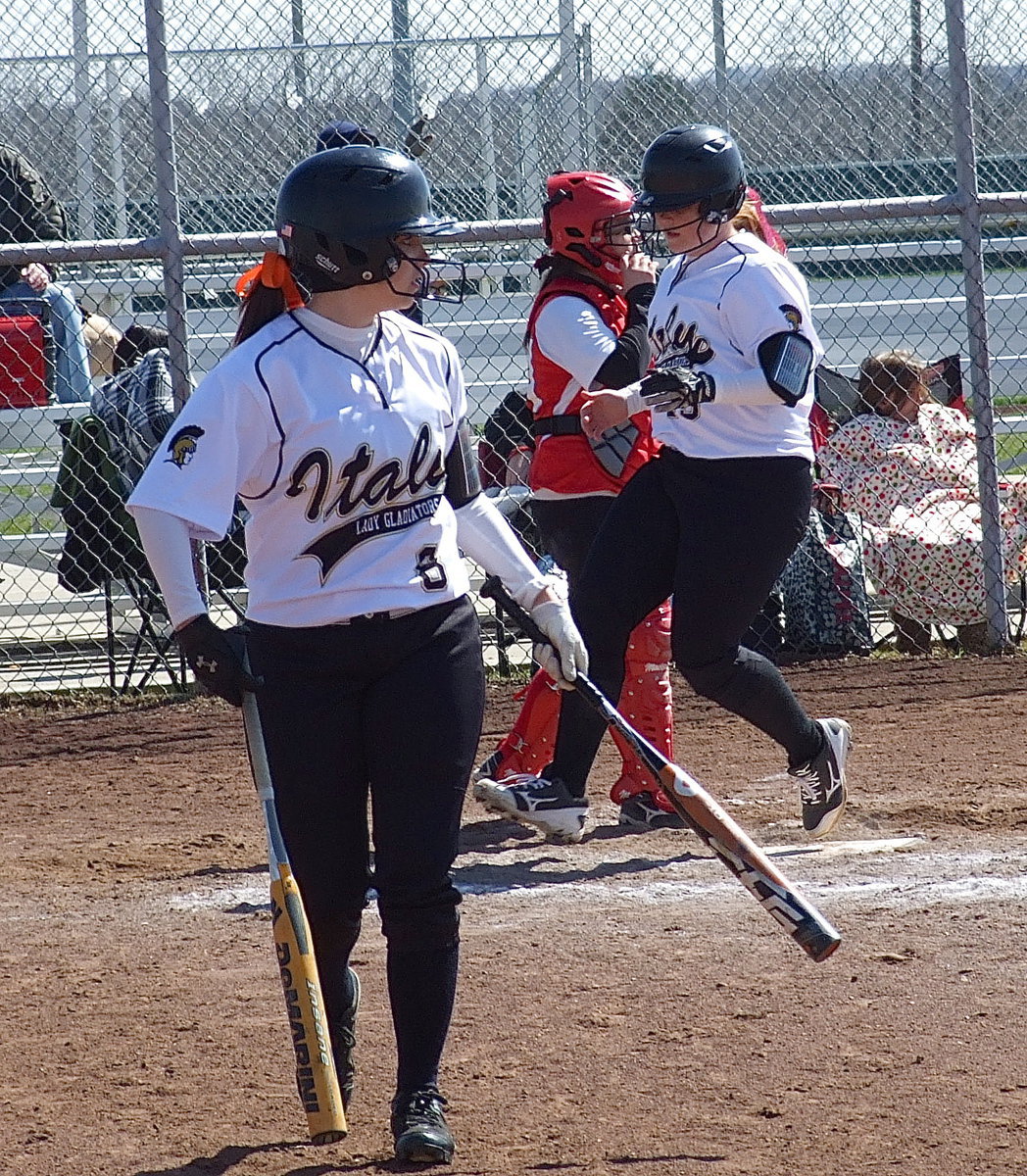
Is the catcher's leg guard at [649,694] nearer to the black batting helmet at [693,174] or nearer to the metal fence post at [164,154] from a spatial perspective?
the black batting helmet at [693,174]

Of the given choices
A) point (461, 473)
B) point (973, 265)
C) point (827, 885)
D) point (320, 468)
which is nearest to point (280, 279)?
point (320, 468)

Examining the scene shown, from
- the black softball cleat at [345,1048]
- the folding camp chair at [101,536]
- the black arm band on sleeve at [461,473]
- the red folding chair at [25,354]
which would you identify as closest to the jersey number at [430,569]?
the black arm band on sleeve at [461,473]

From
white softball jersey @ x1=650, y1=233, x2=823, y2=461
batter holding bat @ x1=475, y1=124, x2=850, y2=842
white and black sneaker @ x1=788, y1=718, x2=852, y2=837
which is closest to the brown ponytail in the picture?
batter holding bat @ x1=475, y1=124, x2=850, y2=842

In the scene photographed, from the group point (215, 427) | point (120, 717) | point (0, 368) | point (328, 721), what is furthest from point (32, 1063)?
point (0, 368)

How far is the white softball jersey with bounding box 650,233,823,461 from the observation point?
14.5ft

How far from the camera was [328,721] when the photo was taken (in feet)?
9.73

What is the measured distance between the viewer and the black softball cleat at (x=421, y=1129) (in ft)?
9.35

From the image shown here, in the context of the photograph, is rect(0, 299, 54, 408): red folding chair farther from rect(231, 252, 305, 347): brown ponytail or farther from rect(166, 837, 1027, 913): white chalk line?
rect(231, 252, 305, 347): brown ponytail

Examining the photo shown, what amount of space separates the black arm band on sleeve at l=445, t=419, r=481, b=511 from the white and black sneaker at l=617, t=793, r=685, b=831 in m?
2.12

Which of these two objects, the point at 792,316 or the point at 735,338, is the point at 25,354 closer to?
the point at 735,338

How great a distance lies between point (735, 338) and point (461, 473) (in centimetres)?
153

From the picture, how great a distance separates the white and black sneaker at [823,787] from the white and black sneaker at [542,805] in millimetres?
631

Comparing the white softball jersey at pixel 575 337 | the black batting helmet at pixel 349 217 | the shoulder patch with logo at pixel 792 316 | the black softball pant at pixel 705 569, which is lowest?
the black softball pant at pixel 705 569

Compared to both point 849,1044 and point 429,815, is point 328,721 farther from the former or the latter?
point 849,1044
